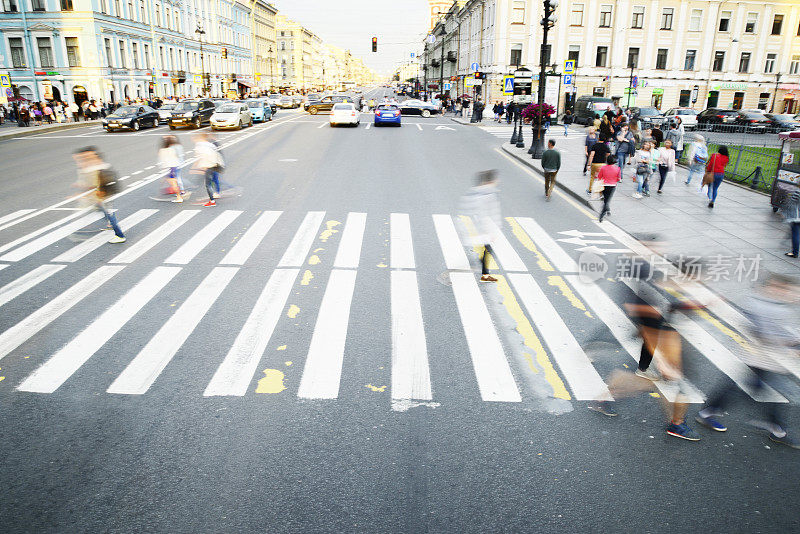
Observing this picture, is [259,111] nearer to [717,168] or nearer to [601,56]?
[717,168]

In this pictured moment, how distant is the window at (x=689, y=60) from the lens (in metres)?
52.8

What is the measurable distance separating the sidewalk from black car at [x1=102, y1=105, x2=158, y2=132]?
1039 inches

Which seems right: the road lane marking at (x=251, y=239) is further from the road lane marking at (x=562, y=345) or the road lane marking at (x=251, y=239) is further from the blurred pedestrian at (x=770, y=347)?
the blurred pedestrian at (x=770, y=347)

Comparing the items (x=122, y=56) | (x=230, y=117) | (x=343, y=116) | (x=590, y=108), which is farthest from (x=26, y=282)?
(x=122, y=56)

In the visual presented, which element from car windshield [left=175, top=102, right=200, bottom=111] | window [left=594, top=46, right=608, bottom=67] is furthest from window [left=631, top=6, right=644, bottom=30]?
car windshield [left=175, top=102, right=200, bottom=111]

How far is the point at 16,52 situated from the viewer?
47.3 metres

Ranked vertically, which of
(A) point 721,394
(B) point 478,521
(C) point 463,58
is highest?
(C) point 463,58

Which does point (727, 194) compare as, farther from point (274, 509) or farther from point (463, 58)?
point (463, 58)

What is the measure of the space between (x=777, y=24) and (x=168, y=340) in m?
66.8

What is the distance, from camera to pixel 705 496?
13.0 feet

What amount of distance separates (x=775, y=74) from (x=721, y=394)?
64.6 m

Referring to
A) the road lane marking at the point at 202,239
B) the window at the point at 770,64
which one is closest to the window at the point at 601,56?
the window at the point at 770,64

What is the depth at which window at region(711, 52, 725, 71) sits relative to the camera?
2095 inches

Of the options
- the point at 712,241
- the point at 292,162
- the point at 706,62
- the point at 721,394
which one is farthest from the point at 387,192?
the point at 706,62
